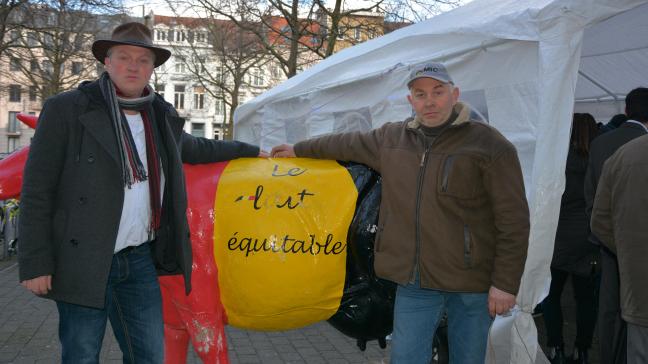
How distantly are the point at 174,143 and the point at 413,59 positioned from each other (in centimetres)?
275

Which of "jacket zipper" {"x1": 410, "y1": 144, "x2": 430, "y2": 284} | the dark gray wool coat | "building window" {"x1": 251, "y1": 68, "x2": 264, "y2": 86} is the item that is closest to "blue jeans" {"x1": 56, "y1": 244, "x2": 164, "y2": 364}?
the dark gray wool coat

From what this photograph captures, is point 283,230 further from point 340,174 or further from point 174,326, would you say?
point 174,326

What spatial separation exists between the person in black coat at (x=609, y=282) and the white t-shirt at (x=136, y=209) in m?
2.14

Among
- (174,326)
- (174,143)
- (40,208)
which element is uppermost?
(174,143)

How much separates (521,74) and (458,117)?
54.3 inches

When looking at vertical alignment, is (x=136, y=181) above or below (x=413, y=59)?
below

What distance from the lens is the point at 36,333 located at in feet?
16.5

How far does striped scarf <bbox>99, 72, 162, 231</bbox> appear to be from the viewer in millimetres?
2357

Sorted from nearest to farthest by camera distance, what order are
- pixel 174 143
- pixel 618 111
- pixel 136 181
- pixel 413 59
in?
pixel 136 181, pixel 174 143, pixel 413 59, pixel 618 111

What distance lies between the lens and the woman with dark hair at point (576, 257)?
13.9 ft

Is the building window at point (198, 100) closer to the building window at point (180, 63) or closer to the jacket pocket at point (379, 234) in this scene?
the building window at point (180, 63)

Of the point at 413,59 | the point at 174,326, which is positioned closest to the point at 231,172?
the point at 174,326

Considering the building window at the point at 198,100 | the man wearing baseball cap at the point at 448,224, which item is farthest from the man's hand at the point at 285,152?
the building window at the point at 198,100

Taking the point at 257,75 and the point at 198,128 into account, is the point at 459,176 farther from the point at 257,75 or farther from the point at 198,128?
the point at 198,128
